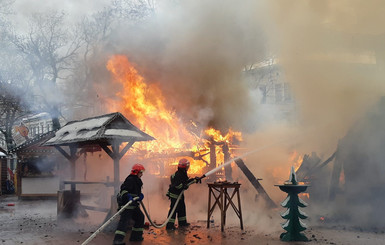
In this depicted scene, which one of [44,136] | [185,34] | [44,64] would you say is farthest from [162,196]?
[44,64]

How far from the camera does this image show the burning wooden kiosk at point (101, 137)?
10.6 metres

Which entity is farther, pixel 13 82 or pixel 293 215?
pixel 13 82

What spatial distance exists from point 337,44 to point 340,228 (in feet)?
23.4

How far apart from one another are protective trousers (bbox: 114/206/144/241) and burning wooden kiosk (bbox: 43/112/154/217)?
1.39 m

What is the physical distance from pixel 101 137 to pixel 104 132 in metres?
0.32

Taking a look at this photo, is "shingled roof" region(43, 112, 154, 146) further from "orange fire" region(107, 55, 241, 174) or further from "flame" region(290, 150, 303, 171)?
"flame" region(290, 150, 303, 171)

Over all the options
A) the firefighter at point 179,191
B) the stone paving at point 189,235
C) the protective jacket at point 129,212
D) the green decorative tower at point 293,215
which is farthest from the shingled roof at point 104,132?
the green decorative tower at point 293,215

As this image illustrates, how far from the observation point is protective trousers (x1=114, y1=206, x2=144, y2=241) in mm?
8669

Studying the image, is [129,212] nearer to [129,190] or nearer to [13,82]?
[129,190]

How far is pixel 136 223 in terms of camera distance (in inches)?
362

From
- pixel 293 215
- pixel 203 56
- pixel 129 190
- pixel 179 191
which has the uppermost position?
pixel 203 56

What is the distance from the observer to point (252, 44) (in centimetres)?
1719

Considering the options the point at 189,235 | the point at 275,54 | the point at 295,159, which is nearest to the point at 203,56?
the point at 275,54

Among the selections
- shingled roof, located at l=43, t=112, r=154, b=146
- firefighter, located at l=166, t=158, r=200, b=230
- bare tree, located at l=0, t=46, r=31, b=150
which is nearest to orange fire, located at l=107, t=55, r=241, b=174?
shingled roof, located at l=43, t=112, r=154, b=146
